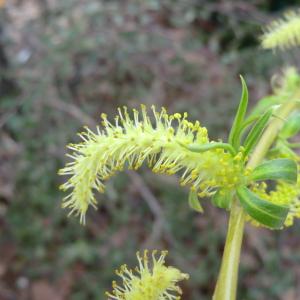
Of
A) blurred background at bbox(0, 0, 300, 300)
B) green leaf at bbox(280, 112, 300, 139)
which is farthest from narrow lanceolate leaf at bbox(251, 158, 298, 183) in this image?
blurred background at bbox(0, 0, 300, 300)

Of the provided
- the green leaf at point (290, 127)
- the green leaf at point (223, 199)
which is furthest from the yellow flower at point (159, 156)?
the green leaf at point (290, 127)

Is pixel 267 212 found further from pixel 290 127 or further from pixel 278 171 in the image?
pixel 290 127

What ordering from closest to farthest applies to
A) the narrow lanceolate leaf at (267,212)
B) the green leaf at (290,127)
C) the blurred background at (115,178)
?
1. the narrow lanceolate leaf at (267,212)
2. the green leaf at (290,127)
3. the blurred background at (115,178)

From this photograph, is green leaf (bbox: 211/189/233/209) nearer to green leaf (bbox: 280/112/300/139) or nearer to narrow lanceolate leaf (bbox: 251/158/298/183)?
narrow lanceolate leaf (bbox: 251/158/298/183)

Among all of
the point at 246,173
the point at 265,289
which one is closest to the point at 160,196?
the point at 265,289

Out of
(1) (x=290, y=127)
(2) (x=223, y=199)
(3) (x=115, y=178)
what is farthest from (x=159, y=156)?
(3) (x=115, y=178)

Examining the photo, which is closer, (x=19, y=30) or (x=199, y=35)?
(x=19, y=30)

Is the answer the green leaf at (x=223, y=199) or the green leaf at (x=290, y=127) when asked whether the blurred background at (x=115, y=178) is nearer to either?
the green leaf at (x=290, y=127)

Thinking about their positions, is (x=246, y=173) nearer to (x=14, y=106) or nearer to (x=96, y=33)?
(x=14, y=106)
